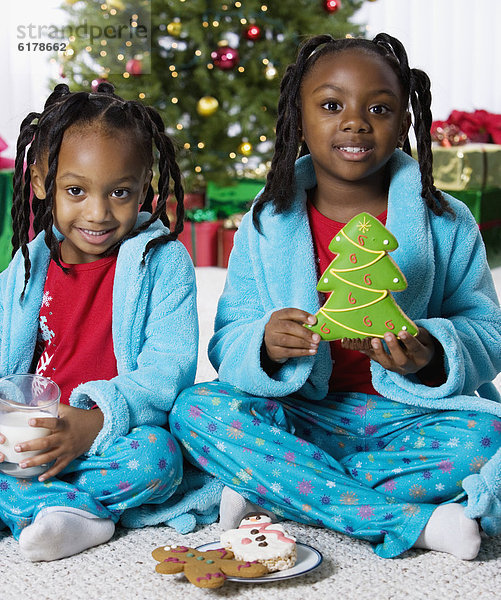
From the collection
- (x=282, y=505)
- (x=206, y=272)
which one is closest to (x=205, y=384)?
(x=282, y=505)

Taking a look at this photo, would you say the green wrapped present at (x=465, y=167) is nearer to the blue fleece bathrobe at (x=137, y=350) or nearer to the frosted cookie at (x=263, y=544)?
the blue fleece bathrobe at (x=137, y=350)

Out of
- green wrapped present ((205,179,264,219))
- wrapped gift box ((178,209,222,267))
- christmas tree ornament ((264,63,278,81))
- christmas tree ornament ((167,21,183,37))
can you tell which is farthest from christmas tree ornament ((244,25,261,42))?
wrapped gift box ((178,209,222,267))

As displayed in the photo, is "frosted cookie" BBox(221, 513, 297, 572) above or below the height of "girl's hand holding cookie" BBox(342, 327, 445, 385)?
below

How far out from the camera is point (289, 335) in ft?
4.18

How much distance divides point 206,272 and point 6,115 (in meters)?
1.63

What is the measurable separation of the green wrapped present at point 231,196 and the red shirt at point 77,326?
7.81 feet

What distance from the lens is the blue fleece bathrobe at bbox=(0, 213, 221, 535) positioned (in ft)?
4.22

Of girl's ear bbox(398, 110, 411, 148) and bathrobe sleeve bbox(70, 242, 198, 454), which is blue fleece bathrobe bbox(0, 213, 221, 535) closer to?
bathrobe sleeve bbox(70, 242, 198, 454)

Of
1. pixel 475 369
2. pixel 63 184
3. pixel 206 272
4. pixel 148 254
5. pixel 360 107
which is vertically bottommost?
pixel 206 272

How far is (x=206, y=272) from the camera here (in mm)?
3492

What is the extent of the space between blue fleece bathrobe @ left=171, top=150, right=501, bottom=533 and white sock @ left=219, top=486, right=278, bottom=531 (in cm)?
6

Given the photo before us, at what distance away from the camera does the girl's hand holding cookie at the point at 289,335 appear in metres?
1.25

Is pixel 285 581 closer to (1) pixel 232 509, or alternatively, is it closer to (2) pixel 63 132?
(1) pixel 232 509

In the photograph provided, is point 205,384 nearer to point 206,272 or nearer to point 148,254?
point 148,254
